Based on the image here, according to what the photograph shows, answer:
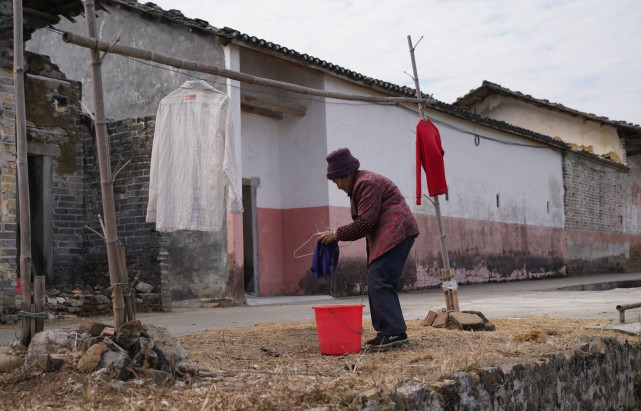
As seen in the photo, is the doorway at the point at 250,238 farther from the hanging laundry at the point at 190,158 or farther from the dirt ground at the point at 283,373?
the hanging laundry at the point at 190,158

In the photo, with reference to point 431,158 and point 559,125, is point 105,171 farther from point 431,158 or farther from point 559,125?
point 559,125

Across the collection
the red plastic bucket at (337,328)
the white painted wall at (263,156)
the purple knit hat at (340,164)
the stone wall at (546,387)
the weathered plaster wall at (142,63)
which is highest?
the weathered plaster wall at (142,63)

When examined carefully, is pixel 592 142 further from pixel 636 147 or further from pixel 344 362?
pixel 344 362

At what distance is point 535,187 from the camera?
23562 millimetres

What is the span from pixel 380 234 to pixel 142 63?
32.3 ft

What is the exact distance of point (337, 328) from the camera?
204 inches

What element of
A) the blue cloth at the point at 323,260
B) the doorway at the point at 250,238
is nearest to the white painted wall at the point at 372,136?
the doorway at the point at 250,238

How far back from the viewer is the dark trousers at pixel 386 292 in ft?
17.8

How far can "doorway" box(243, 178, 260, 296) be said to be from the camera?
14.6 m

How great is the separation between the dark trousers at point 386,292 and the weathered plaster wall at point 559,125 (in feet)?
76.3

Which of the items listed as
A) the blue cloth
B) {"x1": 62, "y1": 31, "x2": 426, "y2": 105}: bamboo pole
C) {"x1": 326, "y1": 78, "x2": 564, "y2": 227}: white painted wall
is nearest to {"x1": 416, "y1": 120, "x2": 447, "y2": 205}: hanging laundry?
{"x1": 62, "y1": 31, "x2": 426, "y2": 105}: bamboo pole

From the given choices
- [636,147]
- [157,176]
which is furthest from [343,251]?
[636,147]

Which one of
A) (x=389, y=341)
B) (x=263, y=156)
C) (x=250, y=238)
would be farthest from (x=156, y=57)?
(x=263, y=156)

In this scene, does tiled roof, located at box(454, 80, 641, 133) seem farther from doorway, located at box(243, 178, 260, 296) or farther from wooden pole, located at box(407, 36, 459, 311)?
wooden pole, located at box(407, 36, 459, 311)
